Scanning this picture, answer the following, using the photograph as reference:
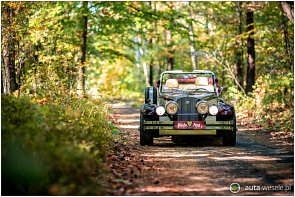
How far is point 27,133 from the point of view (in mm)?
6875

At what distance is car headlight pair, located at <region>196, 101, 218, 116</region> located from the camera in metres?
11.9

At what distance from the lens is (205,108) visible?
11.9 metres

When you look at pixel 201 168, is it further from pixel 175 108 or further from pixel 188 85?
pixel 188 85

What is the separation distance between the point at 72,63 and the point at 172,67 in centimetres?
1796

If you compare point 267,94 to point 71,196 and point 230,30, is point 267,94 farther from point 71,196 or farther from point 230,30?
point 71,196

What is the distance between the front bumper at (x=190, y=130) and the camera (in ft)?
38.8

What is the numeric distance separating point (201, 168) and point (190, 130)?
116 inches

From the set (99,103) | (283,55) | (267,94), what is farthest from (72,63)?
(283,55)

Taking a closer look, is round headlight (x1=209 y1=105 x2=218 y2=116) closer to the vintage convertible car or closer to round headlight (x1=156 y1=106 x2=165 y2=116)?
the vintage convertible car

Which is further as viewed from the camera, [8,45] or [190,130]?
[8,45]

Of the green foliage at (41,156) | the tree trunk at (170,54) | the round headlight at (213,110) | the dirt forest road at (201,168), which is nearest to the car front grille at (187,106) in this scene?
the round headlight at (213,110)

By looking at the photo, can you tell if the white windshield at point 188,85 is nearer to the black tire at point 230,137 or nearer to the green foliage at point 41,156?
the black tire at point 230,137

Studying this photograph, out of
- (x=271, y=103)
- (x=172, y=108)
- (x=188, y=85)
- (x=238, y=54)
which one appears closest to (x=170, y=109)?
(x=172, y=108)

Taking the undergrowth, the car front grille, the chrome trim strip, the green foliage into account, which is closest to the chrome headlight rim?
the car front grille
